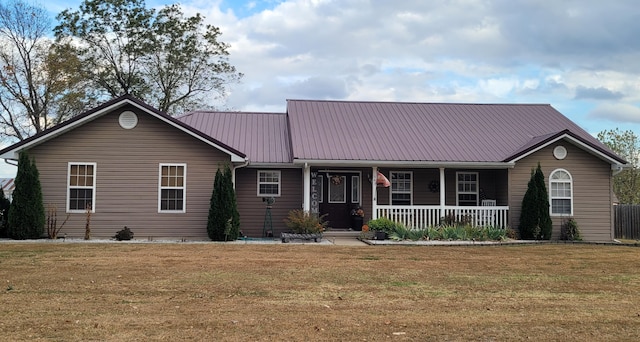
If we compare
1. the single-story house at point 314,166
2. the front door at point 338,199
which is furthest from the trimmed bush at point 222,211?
the front door at point 338,199

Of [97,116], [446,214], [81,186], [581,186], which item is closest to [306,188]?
[446,214]

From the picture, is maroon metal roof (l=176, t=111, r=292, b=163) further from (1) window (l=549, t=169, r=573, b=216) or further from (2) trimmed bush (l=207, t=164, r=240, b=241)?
(1) window (l=549, t=169, r=573, b=216)

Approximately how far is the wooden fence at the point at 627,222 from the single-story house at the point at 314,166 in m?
3.93

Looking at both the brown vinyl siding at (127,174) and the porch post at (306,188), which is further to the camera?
the porch post at (306,188)

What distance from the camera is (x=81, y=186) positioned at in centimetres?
1670

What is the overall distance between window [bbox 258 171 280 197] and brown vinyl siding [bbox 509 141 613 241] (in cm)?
750

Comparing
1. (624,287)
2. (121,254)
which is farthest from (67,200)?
(624,287)

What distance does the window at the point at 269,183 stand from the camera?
18562mm

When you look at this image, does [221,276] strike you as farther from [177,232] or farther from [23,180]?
[23,180]

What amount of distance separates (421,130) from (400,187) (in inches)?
98.6

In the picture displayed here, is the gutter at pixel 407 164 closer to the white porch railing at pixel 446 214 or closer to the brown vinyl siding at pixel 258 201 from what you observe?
the brown vinyl siding at pixel 258 201

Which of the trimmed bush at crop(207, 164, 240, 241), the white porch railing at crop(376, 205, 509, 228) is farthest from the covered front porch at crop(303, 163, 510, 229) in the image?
the trimmed bush at crop(207, 164, 240, 241)

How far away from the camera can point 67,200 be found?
54.4 ft

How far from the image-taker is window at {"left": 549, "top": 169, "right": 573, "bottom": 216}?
Answer: 1847 cm
